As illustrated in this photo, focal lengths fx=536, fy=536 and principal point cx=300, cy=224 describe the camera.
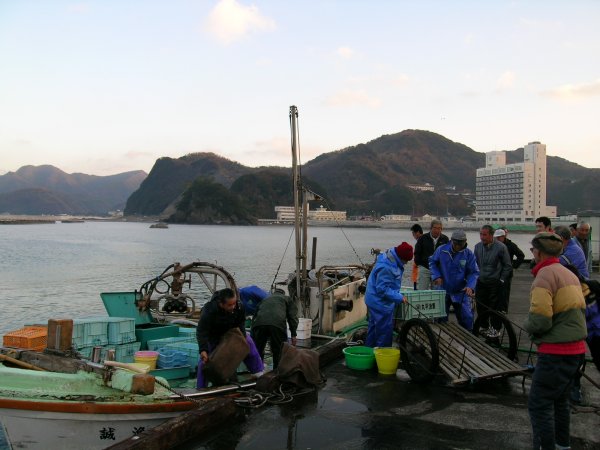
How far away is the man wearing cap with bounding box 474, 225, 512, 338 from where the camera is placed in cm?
870

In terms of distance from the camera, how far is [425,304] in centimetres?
807

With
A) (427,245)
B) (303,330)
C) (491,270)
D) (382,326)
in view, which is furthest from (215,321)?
(427,245)

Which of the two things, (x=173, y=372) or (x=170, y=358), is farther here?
(x=170, y=358)

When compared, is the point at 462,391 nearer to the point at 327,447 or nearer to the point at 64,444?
the point at 327,447

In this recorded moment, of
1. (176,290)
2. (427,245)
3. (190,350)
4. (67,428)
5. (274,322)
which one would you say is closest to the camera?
(67,428)

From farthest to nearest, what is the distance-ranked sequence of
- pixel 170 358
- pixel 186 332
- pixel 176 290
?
pixel 176 290, pixel 186 332, pixel 170 358

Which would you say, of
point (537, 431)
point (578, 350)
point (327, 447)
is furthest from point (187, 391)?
point (578, 350)

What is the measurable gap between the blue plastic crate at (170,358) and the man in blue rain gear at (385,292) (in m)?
3.17

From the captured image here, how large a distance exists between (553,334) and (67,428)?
504 cm

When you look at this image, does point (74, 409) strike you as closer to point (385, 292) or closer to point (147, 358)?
point (147, 358)

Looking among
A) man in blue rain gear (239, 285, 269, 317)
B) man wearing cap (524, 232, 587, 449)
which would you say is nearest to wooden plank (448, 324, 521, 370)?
man wearing cap (524, 232, 587, 449)

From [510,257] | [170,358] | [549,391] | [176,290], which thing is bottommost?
[170,358]

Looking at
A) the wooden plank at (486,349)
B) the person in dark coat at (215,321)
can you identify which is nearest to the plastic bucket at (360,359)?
the wooden plank at (486,349)

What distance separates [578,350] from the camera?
439 cm
